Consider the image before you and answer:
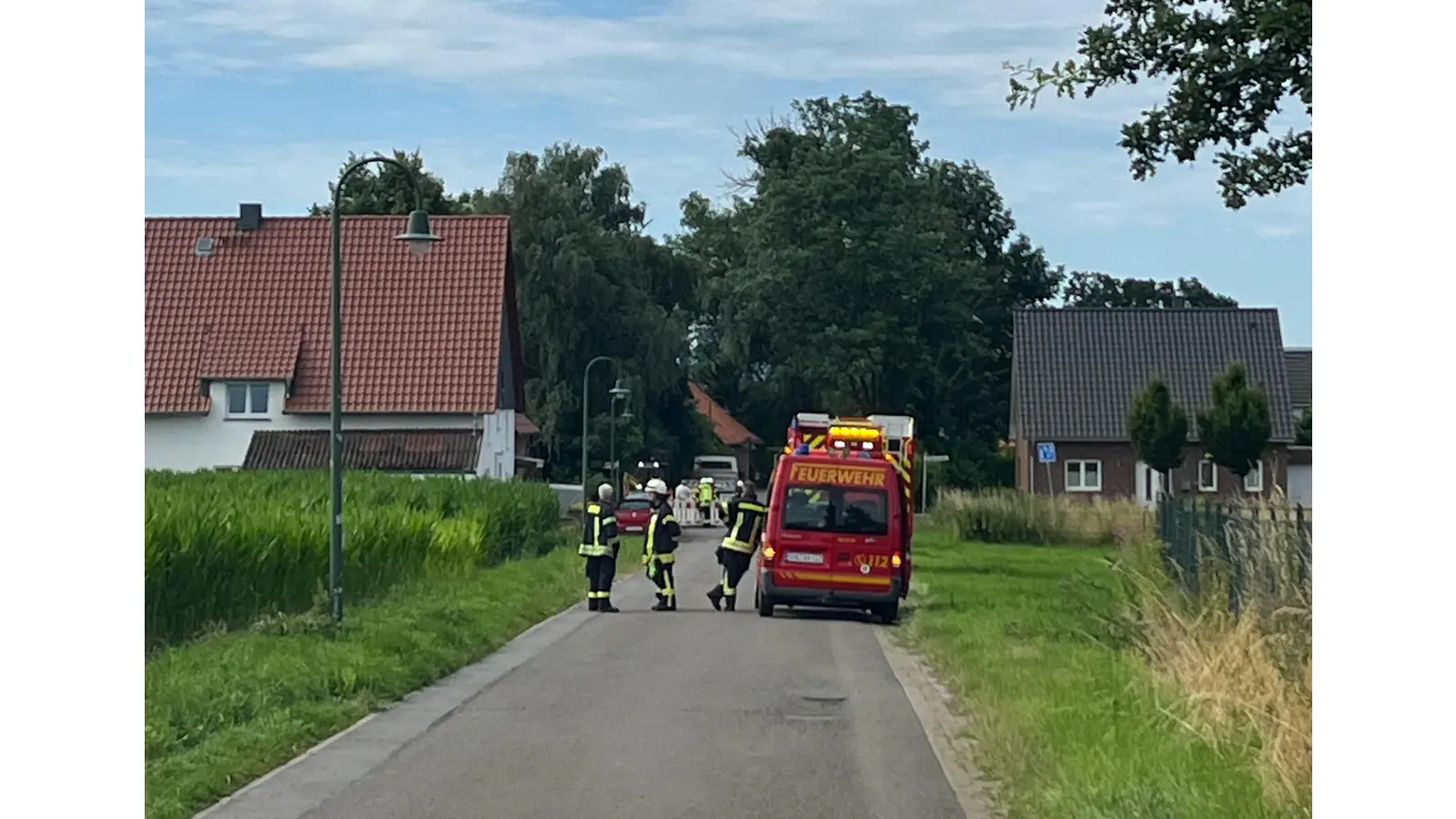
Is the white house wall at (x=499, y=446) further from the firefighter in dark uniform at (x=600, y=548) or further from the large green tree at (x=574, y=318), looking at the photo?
the firefighter in dark uniform at (x=600, y=548)

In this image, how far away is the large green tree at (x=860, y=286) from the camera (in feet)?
259

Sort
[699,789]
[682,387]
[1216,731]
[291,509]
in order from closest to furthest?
[699,789]
[1216,731]
[291,509]
[682,387]

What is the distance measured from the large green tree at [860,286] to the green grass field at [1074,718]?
2020 inches

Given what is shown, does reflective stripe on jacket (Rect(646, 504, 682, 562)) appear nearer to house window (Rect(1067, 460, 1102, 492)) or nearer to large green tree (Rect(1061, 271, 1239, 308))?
house window (Rect(1067, 460, 1102, 492))

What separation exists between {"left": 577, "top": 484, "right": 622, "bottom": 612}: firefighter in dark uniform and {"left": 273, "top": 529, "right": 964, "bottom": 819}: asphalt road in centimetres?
593

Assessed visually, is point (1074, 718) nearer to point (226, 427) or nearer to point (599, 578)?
point (599, 578)

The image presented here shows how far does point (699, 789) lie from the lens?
11.7 meters

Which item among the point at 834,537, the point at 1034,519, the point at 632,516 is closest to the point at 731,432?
the point at 632,516

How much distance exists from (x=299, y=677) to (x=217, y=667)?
83 cm

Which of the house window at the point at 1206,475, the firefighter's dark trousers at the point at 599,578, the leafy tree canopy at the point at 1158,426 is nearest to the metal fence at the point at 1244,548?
the firefighter's dark trousers at the point at 599,578

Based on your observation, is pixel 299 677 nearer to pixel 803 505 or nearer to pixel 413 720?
pixel 413 720

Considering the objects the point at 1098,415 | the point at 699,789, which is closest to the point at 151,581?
the point at 699,789
